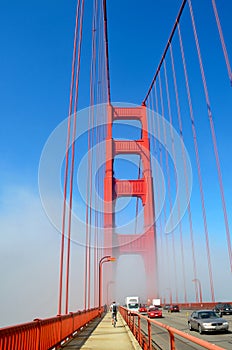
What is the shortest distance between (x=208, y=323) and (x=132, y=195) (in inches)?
975

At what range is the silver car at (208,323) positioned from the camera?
1225cm

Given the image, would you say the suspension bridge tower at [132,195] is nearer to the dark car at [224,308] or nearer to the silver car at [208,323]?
the dark car at [224,308]

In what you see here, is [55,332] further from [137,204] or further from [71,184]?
[137,204]

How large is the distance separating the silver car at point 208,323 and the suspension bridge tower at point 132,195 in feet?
57.0

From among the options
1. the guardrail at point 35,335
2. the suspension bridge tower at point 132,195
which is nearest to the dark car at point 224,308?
the suspension bridge tower at point 132,195

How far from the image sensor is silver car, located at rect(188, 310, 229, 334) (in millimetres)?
12250

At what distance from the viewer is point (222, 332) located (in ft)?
40.3

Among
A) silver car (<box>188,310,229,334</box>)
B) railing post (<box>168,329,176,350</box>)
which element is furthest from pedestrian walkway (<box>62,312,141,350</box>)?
railing post (<box>168,329,176,350</box>)

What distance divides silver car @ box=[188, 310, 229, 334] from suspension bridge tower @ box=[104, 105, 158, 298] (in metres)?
17.4

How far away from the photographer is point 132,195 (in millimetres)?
36906

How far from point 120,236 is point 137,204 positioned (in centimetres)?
2292

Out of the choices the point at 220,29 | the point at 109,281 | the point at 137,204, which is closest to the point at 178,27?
the point at 220,29

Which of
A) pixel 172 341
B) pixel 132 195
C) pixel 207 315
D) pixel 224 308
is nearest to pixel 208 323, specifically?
pixel 207 315

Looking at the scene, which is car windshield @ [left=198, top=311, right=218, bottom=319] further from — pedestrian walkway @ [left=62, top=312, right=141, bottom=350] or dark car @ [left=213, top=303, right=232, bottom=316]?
dark car @ [left=213, top=303, right=232, bottom=316]
